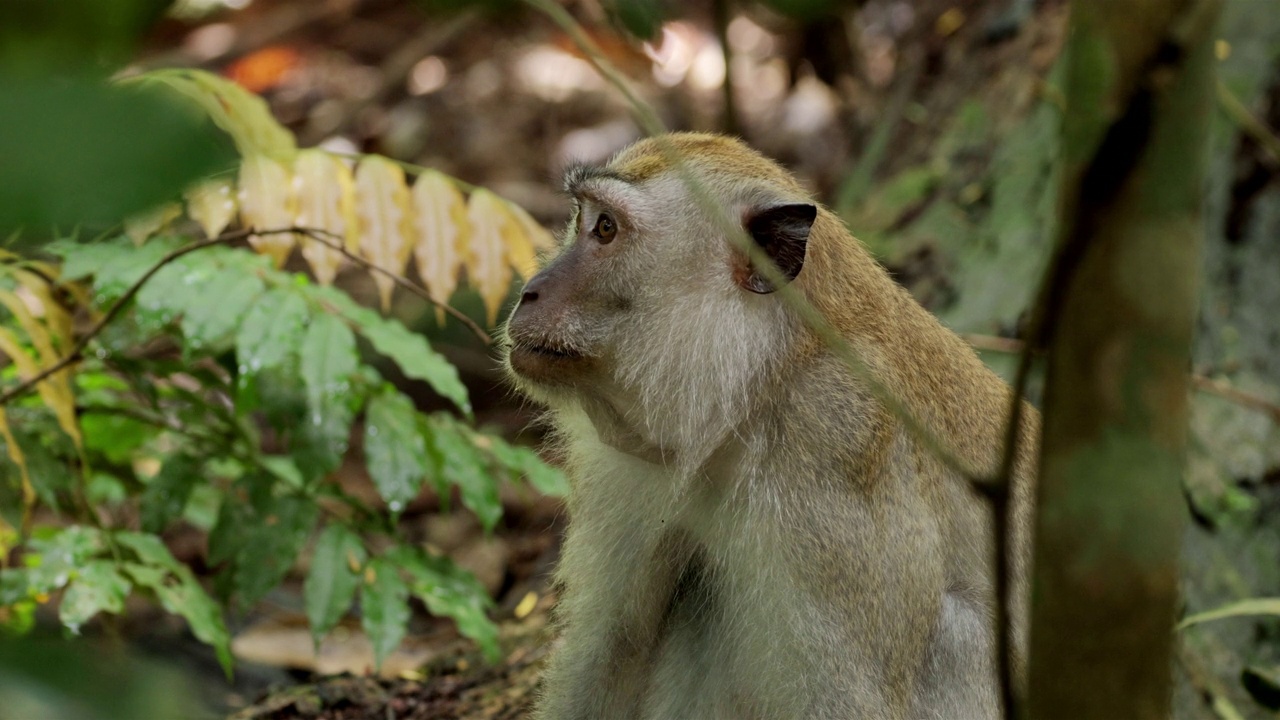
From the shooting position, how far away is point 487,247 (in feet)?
16.4

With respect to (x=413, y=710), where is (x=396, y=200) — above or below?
above

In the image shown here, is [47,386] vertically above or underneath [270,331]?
above

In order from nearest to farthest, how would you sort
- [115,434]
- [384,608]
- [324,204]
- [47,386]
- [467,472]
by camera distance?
1. [47,386]
2. [384,608]
3. [324,204]
4. [467,472]
5. [115,434]

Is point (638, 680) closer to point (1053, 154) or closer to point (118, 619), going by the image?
point (118, 619)

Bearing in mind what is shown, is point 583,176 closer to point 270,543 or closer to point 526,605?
point 270,543

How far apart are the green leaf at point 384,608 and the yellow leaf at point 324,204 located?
113 cm

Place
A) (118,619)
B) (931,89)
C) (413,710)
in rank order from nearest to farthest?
(413,710) < (118,619) < (931,89)

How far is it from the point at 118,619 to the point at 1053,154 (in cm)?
591

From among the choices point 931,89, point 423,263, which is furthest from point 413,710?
point 931,89

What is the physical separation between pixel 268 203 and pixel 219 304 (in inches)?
22.4

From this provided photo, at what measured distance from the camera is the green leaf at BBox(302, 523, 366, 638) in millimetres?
4582

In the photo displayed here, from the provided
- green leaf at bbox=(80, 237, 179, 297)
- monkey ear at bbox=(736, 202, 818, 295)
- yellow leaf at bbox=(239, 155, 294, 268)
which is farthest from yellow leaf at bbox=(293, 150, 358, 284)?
monkey ear at bbox=(736, 202, 818, 295)

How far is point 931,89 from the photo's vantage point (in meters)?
9.02

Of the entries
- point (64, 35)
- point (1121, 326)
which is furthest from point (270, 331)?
point (64, 35)
